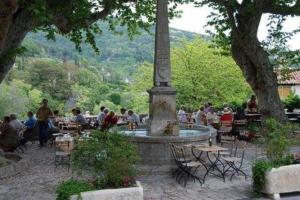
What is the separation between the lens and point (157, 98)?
13.4m

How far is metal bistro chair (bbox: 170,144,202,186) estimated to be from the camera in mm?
10568

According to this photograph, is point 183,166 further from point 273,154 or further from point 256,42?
point 256,42

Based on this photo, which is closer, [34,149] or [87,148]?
[87,148]

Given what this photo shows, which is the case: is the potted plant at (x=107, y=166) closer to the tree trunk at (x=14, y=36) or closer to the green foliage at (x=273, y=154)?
the green foliage at (x=273, y=154)

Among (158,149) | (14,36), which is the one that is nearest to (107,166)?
(158,149)

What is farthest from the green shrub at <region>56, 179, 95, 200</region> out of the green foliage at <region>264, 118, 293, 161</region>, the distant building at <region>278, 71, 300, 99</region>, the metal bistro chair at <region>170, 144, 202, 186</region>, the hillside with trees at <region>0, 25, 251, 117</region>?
the distant building at <region>278, 71, 300, 99</region>

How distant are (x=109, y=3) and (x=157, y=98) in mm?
4649

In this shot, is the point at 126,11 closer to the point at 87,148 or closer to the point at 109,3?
the point at 109,3

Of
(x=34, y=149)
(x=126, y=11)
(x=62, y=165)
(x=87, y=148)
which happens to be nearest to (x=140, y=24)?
(x=126, y=11)

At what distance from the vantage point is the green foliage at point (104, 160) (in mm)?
7957

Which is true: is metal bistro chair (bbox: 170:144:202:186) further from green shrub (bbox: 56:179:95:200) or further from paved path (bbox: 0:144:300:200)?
green shrub (bbox: 56:179:95:200)

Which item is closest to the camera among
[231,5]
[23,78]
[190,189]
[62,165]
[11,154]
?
[190,189]

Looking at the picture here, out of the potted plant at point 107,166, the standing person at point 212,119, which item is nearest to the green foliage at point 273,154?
the potted plant at point 107,166

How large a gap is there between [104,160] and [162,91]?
18.8 feet
